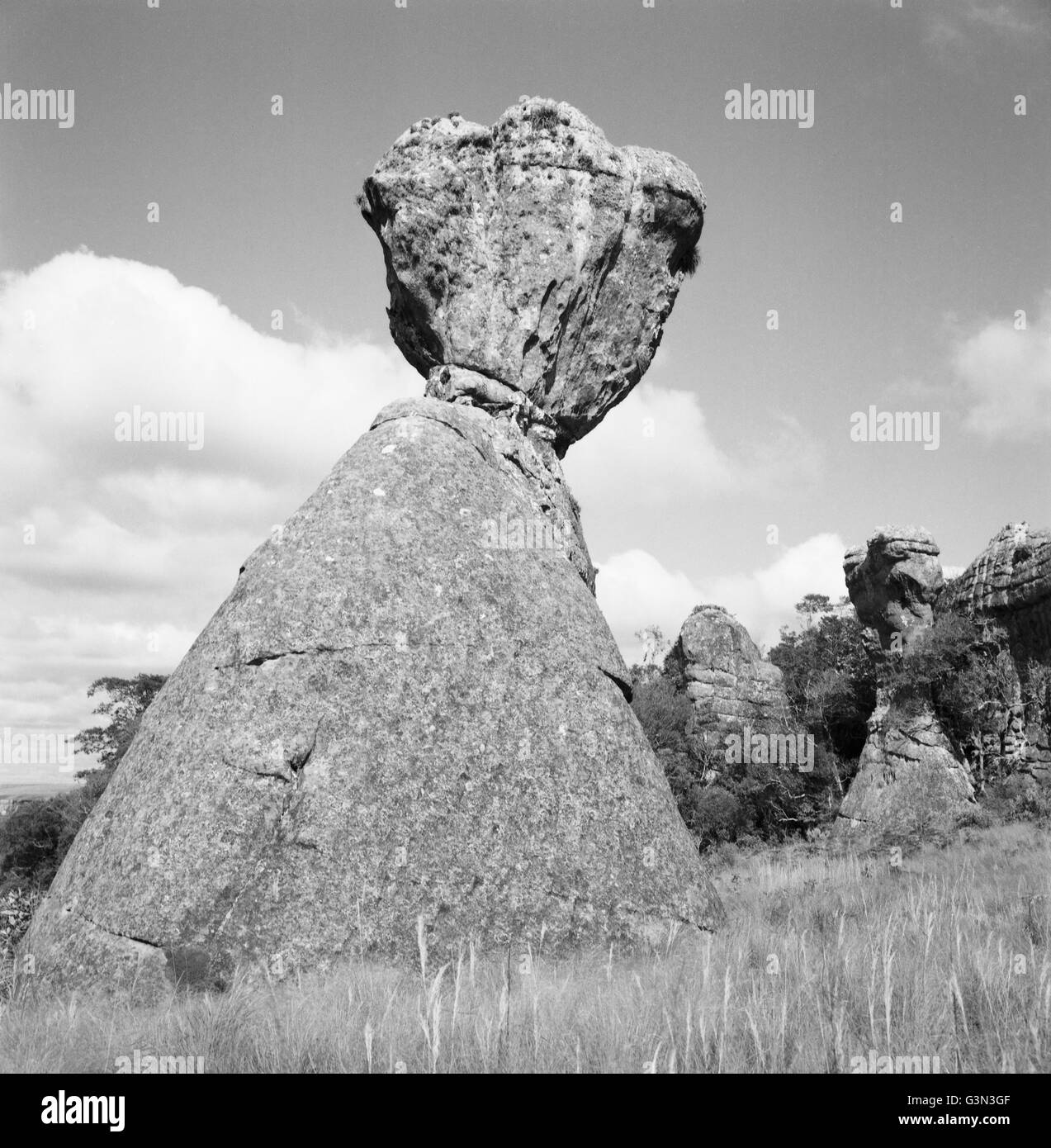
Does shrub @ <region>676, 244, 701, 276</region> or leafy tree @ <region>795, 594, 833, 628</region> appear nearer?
shrub @ <region>676, 244, 701, 276</region>

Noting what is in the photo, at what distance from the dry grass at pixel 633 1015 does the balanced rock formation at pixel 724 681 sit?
26874mm

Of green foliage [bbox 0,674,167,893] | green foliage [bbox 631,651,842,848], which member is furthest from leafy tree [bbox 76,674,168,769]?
green foliage [bbox 631,651,842,848]

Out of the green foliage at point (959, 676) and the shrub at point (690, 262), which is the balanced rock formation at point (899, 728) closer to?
the green foliage at point (959, 676)

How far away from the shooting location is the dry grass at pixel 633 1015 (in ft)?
11.2

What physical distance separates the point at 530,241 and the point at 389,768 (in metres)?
7.61

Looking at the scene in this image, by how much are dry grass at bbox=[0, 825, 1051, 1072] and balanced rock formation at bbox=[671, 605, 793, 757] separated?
26.9 meters

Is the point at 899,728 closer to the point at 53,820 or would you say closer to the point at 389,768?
the point at 389,768

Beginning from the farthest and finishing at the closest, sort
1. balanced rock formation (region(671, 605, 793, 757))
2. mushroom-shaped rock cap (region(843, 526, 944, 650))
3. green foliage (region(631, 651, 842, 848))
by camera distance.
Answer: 1. balanced rock formation (region(671, 605, 793, 757))
2. mushroom-shaped rock cap (region(843, 526, 944, 650))
3. green foliage (region(631, 651, 842, 848))

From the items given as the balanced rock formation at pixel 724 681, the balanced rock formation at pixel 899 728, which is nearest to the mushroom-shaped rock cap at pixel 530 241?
the balanced rock formation at pixel 899 728

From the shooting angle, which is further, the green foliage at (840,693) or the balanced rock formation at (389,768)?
the green foliage at (840,693)

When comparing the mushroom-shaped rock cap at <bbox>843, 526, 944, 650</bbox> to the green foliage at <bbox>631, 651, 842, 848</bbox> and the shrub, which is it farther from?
the shrub

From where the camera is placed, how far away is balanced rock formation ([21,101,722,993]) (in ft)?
16.4

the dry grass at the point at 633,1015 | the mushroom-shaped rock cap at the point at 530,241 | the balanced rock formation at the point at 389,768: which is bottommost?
the dry grass at the point at 633,1015

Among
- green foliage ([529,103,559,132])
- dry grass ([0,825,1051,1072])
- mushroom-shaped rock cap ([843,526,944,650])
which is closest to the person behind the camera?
dry grass ([0,825,1051,1072])
